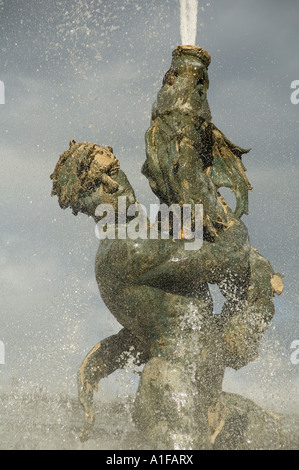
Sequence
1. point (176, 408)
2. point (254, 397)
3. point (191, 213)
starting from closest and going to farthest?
point (176, 408), point (191, 213), point (254, 397)

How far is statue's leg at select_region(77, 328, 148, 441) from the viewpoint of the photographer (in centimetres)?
753

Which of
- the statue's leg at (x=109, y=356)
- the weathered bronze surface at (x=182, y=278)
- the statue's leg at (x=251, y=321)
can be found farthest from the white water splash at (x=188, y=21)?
the statue's leg at (x=109, y=356)

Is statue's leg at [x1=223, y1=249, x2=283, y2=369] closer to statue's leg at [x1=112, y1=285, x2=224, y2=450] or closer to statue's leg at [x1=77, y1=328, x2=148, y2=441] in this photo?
statue's leg at [x1=112, y1=285, x2=224, y2=450]

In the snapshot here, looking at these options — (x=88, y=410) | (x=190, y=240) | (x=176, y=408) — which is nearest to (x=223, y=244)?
(x=190, y=240)

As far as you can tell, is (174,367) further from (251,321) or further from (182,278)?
(251,321)

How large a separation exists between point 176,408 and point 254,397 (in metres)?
2.28

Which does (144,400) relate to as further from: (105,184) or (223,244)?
(105,184)

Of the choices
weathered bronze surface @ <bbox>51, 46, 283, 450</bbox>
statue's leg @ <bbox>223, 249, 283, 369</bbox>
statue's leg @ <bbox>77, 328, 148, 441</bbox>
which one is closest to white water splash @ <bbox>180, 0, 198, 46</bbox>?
weathered bronze surface @ <bbox>51, 46, 283, 450</bbox>

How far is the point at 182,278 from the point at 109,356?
1.31m

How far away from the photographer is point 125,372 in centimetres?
769

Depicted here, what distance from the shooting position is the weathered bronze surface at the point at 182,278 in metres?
6.91

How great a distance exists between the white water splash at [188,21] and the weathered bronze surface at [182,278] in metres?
0.16

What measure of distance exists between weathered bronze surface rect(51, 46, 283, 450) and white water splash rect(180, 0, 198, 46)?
16cm

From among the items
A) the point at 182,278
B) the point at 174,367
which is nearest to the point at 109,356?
the point at 174,367
